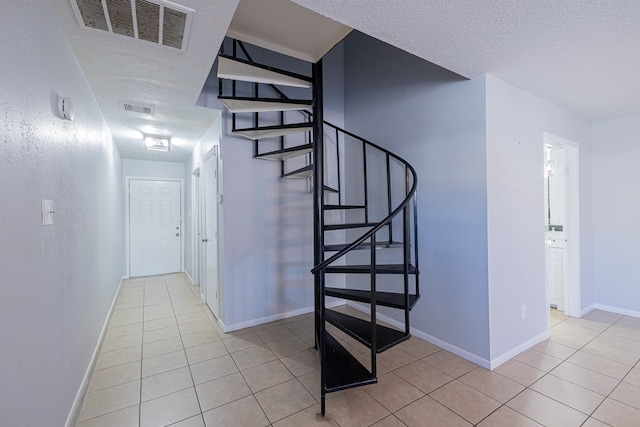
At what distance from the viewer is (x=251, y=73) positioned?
2193mm

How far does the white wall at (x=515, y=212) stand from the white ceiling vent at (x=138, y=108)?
124 inches

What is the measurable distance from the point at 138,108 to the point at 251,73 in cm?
151

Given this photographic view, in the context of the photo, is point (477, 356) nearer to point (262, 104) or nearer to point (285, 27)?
point (262, 104)

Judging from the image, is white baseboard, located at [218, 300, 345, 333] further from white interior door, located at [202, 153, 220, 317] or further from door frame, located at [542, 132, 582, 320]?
door frame, located at [542, 132, 582, 320]

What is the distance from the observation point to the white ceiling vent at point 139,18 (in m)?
1.45

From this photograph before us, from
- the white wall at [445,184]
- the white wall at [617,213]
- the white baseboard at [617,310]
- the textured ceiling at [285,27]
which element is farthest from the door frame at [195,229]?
the white baseboard at [617,310]

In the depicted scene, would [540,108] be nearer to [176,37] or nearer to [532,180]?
[532,180]

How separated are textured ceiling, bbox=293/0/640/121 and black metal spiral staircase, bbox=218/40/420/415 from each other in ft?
2.78

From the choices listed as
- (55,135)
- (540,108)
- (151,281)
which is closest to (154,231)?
(151,281)

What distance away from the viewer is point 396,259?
3.07m

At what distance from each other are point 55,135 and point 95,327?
1842mm

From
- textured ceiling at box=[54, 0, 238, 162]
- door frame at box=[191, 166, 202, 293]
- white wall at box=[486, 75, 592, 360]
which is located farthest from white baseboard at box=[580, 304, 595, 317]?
door frame at box=[191, 166, 202, 293]

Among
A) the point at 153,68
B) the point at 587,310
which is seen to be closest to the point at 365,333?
the point at 153,68

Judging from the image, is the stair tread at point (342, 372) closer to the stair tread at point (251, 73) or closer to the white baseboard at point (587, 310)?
the stair tread at point (251, 73)
